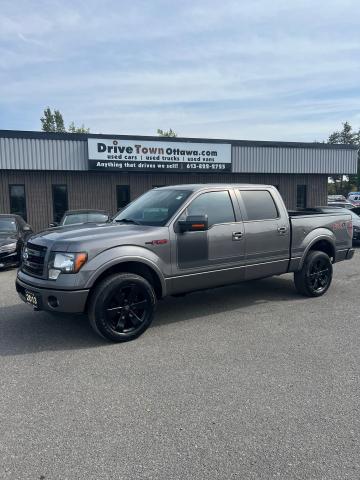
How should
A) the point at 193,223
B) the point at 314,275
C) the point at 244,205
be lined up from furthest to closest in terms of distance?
the point at 314,275, the point at 244,205, the point at 193,223

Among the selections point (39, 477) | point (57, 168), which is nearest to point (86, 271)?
point (39, 477)

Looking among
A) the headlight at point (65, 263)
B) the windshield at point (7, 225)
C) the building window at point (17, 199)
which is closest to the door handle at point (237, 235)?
the headlight at point (65, 263)

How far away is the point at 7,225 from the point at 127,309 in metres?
7.92

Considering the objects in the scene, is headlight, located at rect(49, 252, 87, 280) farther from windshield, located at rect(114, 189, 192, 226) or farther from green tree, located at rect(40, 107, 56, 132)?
green tree, located at rect(40, 107, 56, 132)

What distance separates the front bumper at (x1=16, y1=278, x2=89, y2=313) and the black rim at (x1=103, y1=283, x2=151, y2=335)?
279 millimetres

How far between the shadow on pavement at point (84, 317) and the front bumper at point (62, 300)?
18.2 inches

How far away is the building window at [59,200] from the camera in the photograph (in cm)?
1809

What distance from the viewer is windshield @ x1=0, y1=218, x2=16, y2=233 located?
11219 millimetres

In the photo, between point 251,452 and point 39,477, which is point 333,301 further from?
point 39,477

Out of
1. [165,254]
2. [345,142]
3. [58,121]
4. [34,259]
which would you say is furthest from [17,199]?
[345,142]

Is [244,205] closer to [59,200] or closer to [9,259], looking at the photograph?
[9,259]

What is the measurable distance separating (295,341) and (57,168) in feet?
46.7

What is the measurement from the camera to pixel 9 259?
32.8ft

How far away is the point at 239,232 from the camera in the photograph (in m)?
5.88
